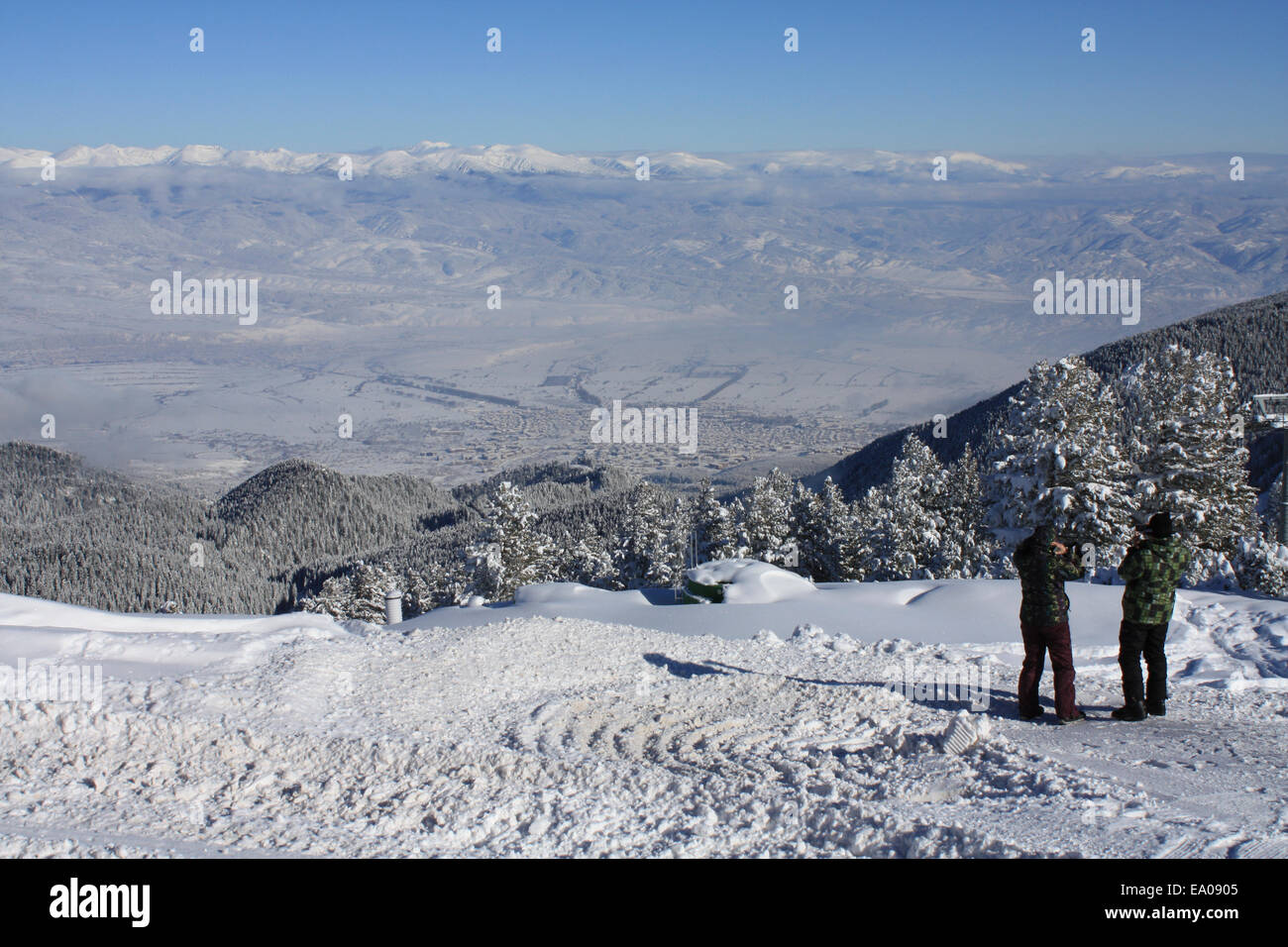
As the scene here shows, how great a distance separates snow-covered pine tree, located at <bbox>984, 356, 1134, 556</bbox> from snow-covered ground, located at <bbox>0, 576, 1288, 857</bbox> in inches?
516

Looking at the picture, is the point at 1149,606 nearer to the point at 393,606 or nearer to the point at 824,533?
the point at 393,606

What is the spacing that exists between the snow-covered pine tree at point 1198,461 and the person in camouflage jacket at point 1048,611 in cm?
2006

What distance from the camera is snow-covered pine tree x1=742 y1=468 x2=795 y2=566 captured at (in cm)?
3953

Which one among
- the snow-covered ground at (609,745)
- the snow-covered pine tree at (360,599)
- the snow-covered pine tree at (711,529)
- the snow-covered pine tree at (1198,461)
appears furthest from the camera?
the snow-covered pine tree at (360,599)

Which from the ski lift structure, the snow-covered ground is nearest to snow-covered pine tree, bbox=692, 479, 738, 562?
the ski lift structure

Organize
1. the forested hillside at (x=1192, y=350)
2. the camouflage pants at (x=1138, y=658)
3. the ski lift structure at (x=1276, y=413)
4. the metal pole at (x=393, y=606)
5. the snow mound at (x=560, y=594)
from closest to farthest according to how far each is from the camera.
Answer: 1. the camouflage pants at (x=1138, y=658)
2. the metal pole at (x=393, y=606)
3. the snow mound at (x=560, y=594)
4. the ski lift structure at (x=1276, y=413)
5. the forested hillside at (x=1192, y=350)

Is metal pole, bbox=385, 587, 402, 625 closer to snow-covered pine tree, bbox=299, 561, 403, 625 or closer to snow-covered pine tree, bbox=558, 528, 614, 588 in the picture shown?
snow-covered pine tree, bbox=558, 528, 614, 588

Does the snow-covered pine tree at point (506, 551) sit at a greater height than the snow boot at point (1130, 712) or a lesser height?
lesser

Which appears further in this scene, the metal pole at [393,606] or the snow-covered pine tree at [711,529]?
the snow-covered pine tree at [711,529]

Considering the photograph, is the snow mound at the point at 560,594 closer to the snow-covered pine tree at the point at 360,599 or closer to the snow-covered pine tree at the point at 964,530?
the snow-covered pine tree at the point at 964,530

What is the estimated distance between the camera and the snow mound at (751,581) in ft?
46.1

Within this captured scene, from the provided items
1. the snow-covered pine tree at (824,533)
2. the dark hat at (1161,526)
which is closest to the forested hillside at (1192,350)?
the snow-covered pine tree at (824,533)

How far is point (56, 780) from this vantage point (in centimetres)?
750
